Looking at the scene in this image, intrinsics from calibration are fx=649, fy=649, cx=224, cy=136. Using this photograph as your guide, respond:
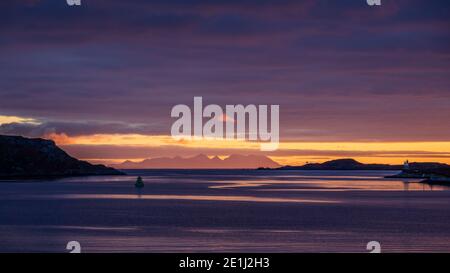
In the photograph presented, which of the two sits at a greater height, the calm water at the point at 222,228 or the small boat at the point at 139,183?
the small boat at the point at 139,183

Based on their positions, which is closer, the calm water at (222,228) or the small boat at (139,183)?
the calm water at (222,228)

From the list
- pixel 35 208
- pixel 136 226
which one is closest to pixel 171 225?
pixel 136 226

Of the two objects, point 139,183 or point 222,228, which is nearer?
point 222,228

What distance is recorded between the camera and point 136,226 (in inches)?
2201

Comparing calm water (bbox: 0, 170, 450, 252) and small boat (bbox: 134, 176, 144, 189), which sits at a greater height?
small boat (bbox: 134, 176, 144, 189)

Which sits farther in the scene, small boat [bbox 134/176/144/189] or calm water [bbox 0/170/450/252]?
small boat [bbox 134/176/144/189]

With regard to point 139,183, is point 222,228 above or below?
below
